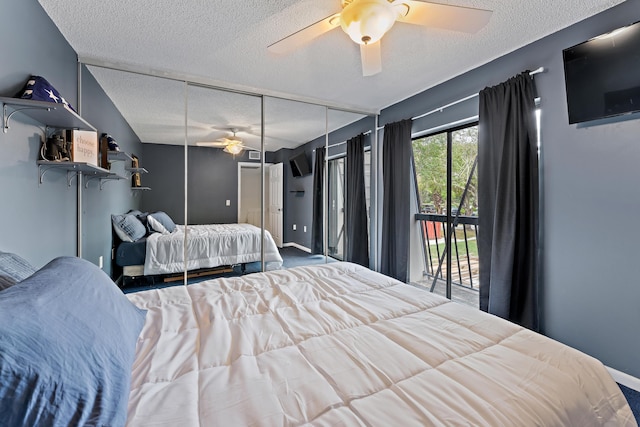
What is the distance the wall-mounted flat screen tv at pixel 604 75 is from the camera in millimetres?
1707

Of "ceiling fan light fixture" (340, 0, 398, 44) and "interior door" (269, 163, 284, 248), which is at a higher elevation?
"ceiling fan light fixture" (340, 0, 398, 44)

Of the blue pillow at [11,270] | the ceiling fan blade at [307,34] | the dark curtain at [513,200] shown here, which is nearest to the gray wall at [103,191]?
the blue pillow at [11,270]

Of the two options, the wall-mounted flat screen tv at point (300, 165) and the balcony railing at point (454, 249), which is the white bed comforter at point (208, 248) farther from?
the balcony railing at point (454, 249)

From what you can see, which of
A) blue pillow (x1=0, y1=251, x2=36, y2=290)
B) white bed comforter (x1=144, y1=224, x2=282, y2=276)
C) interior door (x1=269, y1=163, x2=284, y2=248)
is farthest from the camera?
interior door (x1=269, y1=163, x2=284, y2=248)

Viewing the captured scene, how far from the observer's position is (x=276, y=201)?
12.0ft

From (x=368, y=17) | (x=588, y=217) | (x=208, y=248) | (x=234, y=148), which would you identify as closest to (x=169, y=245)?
(x=208, y=248)

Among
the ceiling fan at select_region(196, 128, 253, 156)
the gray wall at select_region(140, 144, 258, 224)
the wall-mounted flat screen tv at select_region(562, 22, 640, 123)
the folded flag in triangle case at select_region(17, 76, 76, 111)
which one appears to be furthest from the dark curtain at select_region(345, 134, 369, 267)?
the folded flag in triangle case at select_region(17, 76, 76, 111)

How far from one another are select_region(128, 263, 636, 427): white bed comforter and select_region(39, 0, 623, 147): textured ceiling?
1.96 metres

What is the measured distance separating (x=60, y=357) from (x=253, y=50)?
98.1 inches

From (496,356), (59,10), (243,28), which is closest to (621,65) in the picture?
(496,356)

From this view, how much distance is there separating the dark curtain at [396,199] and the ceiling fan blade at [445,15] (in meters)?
1.82

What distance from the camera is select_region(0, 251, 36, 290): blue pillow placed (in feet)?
3.26

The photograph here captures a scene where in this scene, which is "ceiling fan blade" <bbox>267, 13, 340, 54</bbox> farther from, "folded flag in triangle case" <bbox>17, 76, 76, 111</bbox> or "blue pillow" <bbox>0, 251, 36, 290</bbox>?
"blue pillow" <bbox>0, 251, 36, 290</bbox>

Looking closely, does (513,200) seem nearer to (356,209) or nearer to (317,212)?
(356,209)
